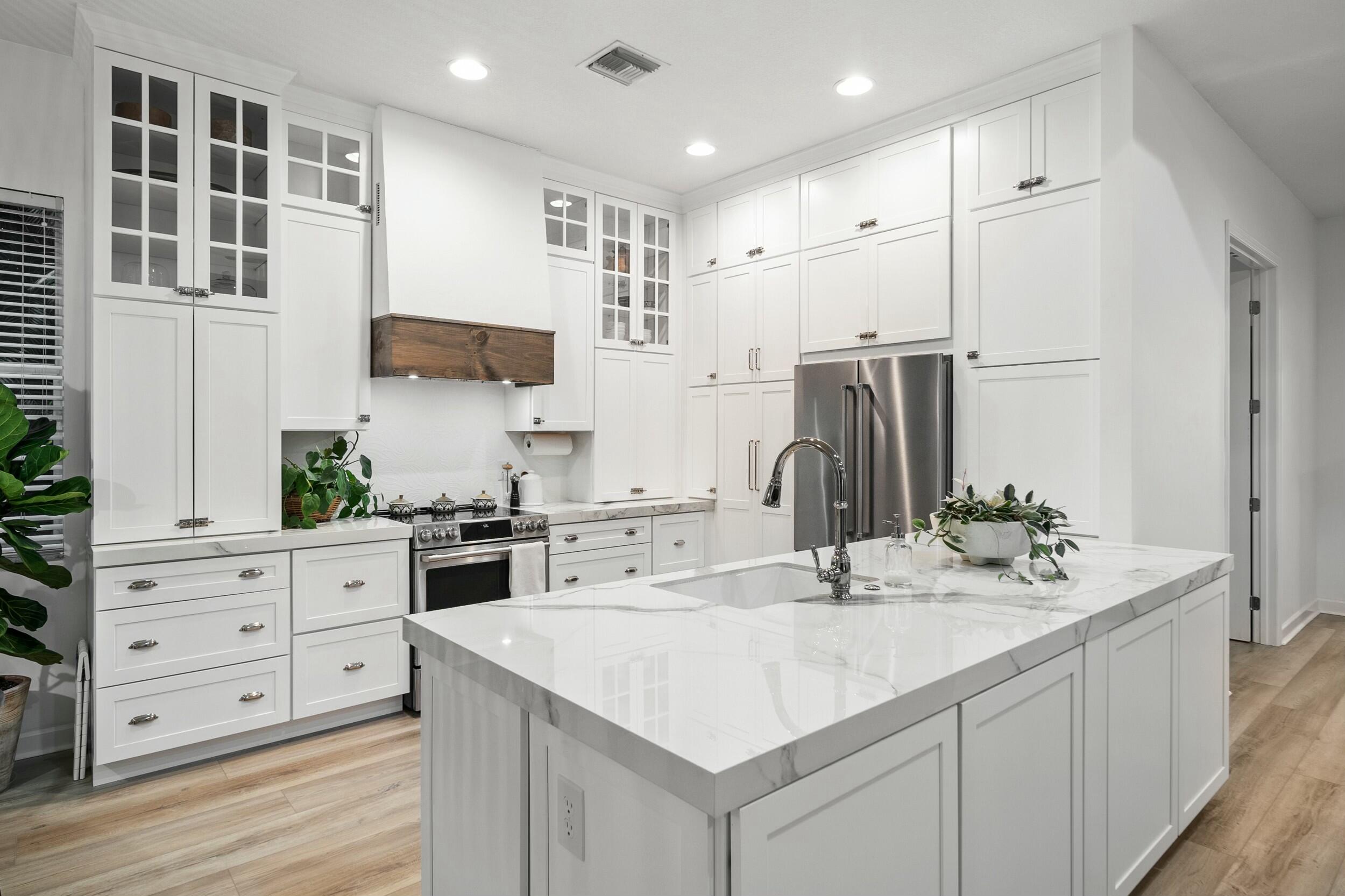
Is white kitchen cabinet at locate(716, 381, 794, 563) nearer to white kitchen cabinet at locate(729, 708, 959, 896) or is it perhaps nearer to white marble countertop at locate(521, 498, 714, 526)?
white marble countertop at locate(521, 498, 714, 526)

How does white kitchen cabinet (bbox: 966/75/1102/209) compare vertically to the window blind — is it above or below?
above

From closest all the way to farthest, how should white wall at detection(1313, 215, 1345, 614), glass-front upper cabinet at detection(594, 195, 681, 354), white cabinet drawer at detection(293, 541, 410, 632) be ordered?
white cabinet drawer at detection(293, 541, 410, 632)
glass-front upper cabinet at detection(594, 195, 681, 354)
white wall at detection(1313, 215, 1345, 614)

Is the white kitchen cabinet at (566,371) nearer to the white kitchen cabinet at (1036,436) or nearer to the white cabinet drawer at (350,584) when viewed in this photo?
the white cabinet drawer at (350,584)

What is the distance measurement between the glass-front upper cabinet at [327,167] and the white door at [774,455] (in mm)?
2318

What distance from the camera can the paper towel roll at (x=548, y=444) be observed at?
14.5 feet

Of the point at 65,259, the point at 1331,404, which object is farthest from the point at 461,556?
the point at 1331,404

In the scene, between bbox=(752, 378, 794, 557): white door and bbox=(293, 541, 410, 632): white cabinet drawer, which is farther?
bbox=(752, 378, 794, 557): white door

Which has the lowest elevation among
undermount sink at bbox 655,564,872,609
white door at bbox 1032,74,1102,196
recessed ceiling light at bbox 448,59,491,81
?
undermount sink at bbox 655,564,872,609

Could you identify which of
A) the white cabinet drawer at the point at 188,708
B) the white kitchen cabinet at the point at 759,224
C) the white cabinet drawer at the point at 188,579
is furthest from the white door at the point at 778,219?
the white cabinet drawer at the point at 188,708

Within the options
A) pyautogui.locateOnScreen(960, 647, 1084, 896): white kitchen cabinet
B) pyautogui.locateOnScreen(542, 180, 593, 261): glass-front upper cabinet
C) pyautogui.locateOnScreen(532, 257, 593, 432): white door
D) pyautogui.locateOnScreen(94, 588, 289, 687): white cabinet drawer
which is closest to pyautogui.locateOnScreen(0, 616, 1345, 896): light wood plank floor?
pyautogui.locateOnScreen(94, 588, 289, 687): white cabinet drawer

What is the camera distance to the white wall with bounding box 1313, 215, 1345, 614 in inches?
207

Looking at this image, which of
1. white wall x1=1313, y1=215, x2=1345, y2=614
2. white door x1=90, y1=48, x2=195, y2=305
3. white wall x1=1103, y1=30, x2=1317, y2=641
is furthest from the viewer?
white wall x1=1313, y1=215, x2=1345, y2=614

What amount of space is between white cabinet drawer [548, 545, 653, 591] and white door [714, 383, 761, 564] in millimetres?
526

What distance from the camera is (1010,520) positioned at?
2.19 m
